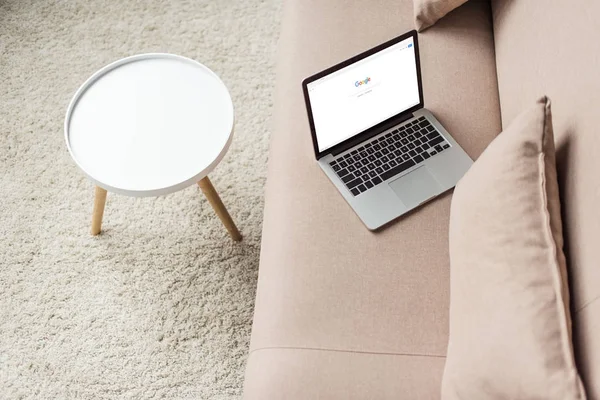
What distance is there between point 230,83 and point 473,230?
1.16 metres

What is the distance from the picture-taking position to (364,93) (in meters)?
1.33

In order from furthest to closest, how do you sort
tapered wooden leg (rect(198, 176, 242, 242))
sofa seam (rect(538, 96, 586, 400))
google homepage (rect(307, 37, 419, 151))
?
tapered wooden leg (rect(198, 176, 242, 242)), google homepage (rect(307, 37, 419, 151)), sofa seam (rect(538, 96, 586, 400))

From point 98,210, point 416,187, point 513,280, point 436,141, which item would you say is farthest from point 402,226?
point 98,210

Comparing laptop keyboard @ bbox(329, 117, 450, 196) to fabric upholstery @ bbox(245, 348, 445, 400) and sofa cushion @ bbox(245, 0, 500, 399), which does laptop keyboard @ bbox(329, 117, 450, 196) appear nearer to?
sofa cushion @ bbox(245, 0, 500, 399)

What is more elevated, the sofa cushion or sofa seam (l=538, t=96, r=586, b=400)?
sofa seam (l=538, t=96, r=586, b=400)

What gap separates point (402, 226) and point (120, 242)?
0.85 m

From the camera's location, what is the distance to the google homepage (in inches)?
50.7

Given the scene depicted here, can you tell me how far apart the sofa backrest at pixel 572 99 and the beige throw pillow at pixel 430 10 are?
0.40ft

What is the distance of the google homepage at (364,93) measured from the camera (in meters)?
1.29

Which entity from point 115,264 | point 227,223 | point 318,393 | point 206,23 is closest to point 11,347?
point 115,264

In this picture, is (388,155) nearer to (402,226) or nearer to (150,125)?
(402,226)

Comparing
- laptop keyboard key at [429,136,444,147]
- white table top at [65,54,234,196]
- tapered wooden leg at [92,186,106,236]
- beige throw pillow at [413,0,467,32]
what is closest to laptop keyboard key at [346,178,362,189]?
laptop keyboard key at [429,136,444,147]

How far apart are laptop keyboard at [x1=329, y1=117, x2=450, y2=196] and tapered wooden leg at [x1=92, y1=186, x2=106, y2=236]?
62 cm

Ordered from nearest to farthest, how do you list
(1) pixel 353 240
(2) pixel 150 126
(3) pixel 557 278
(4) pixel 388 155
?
(3) pixel 557 278, (1) pixel 353 240, (4) pixel 388 155, (2) pixel 150 126
